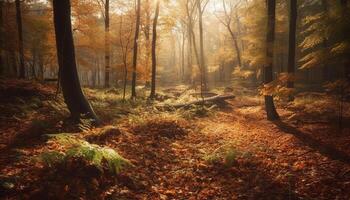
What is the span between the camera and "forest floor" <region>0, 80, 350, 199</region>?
5.35 meters

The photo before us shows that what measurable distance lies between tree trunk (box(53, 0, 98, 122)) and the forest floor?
0.83m

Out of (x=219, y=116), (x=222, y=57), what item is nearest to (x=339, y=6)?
(x=219, y=116)

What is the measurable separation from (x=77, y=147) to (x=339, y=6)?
33.5 feet

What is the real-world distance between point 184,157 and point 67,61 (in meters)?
5.92

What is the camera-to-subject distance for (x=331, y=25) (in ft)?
30.5

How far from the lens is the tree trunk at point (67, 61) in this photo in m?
9.71

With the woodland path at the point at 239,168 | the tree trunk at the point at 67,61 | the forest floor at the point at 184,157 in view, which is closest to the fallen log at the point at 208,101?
the forest floor at the point at 184,157

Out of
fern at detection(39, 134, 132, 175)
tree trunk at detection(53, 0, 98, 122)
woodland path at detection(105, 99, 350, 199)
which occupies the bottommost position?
woodland path at detection(105, 99, 350, 199)

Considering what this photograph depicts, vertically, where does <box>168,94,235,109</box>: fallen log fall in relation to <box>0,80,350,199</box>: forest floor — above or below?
above

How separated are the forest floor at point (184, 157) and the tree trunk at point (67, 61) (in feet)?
2.73

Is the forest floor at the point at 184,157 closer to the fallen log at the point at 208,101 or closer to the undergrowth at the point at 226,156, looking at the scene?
the undergrowth at the point at 226,156

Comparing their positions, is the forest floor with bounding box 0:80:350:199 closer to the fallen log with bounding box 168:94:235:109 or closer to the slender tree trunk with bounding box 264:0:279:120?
the slender tree trunk with bounding box 264:0:279:120

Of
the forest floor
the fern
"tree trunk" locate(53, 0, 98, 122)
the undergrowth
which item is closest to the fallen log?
the forest floor

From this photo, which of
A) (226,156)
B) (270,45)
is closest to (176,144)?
(226,156)
